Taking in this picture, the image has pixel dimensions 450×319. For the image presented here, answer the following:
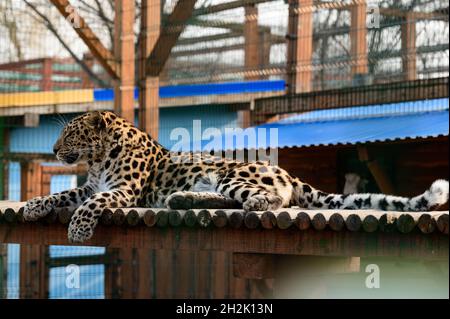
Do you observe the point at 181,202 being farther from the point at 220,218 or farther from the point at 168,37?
the point at 168,37

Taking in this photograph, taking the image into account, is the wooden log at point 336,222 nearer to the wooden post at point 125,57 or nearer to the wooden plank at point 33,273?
the wooden post at point 125,57

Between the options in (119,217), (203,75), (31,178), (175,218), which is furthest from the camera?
(31,178)

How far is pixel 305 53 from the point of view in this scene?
11156mm

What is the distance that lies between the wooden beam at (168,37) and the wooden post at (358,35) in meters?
1.68

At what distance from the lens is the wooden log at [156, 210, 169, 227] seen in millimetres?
6294

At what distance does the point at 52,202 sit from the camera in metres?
6.93

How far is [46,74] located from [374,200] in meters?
7.53

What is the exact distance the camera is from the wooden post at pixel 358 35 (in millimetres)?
10586

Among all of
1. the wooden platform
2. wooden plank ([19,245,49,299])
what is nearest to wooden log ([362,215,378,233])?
the wooden platform

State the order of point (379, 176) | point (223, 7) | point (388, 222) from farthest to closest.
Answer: point (223, 7) < point (379, 176) < point (388, 222)

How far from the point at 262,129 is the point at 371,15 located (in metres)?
1.85

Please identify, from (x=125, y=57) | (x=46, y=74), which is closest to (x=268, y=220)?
(x=125, y=57)

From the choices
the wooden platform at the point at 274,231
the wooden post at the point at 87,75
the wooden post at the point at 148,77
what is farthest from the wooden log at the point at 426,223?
the wooden post at the point at 87,75
